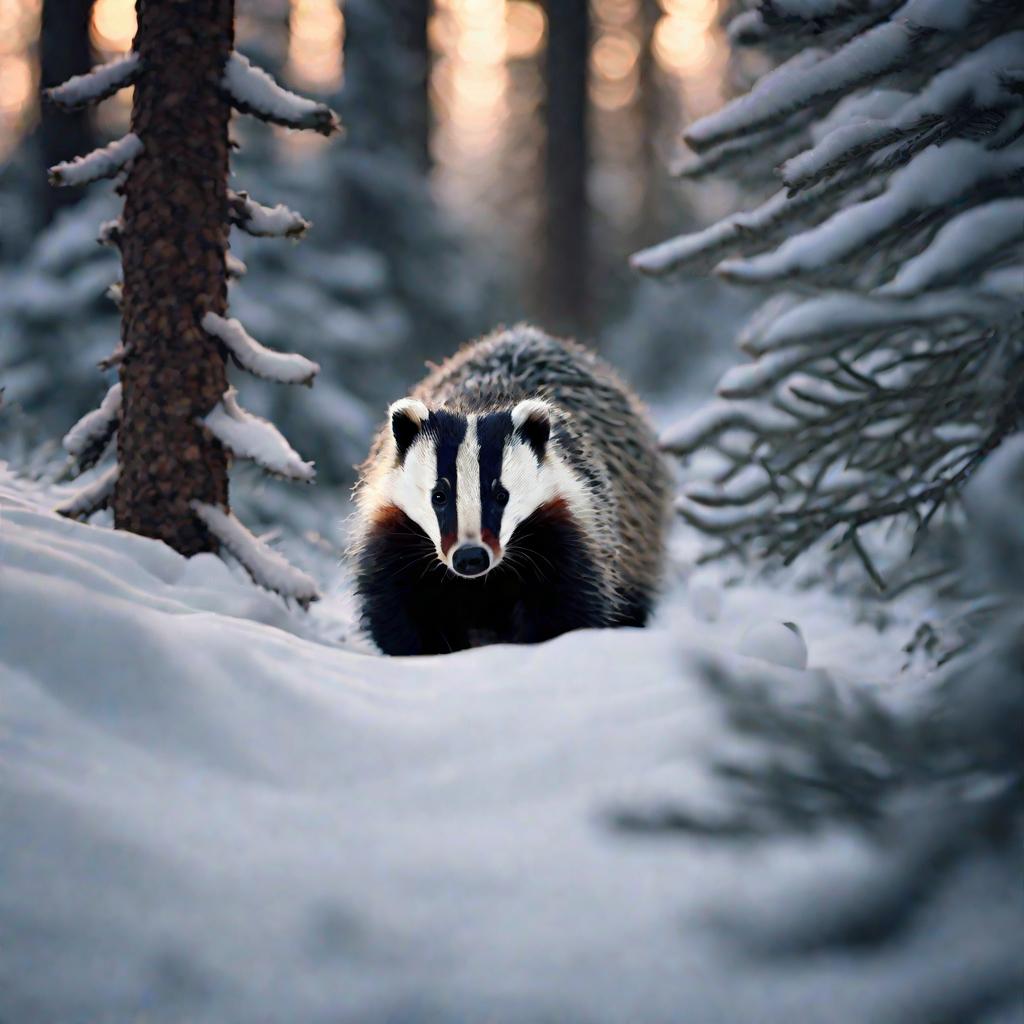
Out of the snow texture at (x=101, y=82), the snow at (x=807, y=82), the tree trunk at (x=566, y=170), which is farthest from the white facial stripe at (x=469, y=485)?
the tree trunk at (x=566, y=170)

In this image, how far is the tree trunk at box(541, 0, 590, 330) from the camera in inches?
526

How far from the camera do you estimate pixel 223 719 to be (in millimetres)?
1892

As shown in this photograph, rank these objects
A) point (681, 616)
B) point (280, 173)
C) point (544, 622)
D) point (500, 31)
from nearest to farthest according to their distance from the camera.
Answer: point (544, 622) < point (681, 616) < point (280, 173) < point (500, 31)

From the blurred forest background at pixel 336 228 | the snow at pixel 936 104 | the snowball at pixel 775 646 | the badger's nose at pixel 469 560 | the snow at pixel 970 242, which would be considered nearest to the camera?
the snow at pixel 970 242

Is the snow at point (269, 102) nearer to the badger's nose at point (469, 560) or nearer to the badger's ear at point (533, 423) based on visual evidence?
the badger's ear at point (533, 423)

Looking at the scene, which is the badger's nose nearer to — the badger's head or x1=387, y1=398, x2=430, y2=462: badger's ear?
the badger's head

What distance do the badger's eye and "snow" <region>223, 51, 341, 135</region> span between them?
1391mm

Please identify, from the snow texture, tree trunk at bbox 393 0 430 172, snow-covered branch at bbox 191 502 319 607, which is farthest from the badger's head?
tree trunk at bbox 393 0 430 172

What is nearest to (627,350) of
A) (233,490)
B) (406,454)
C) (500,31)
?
(500,31)

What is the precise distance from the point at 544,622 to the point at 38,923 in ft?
8.23

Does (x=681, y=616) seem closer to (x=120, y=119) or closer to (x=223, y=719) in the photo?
(x=223, y=719)

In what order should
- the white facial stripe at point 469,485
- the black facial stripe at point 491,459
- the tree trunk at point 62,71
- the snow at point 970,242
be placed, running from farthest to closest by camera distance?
the tree trunk at point 62,71
the black facial stripe at point 491,459
the white facial stripe at point 469,485
the snow at point 970,242

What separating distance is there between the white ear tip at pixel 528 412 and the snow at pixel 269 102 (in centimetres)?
125

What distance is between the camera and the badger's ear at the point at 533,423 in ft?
12.1
